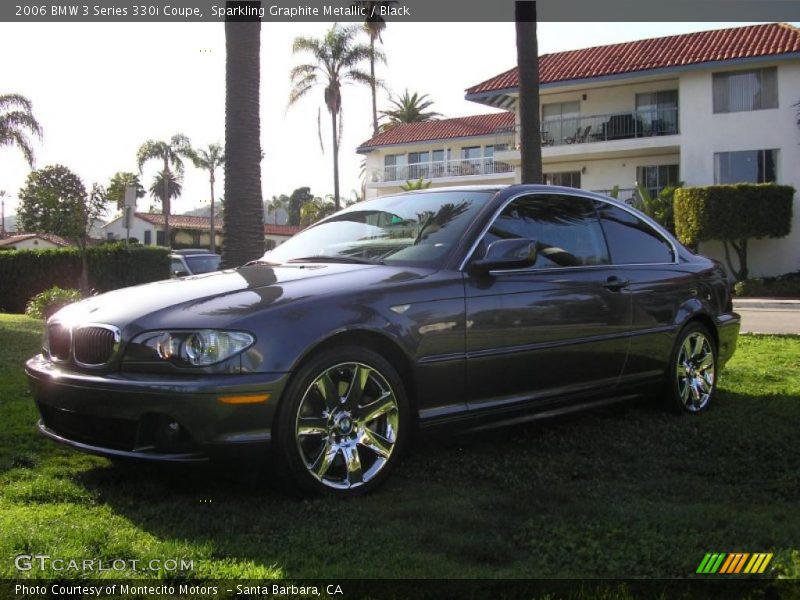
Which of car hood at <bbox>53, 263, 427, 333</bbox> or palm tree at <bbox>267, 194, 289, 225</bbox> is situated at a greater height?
palm tree at <bbox>267, 194, 289, 225</bbox>

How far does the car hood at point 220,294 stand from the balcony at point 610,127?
2658 centimetres

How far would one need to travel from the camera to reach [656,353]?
534 cm

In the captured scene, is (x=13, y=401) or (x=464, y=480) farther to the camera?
(x=13, y=401)

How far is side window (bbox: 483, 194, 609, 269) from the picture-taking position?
4711 millimetres

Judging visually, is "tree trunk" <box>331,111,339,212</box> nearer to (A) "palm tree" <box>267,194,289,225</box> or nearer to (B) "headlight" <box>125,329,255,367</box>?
(B) "headlight" <box>125,329,255,367</box>

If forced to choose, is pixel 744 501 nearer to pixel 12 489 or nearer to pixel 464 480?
pixel 464 480

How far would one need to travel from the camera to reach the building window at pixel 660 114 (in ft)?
93.4

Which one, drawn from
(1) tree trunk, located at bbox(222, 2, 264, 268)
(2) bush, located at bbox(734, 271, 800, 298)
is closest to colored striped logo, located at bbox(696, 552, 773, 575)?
(1) tree trunk, located at bbox(222, 2, 264, 268)

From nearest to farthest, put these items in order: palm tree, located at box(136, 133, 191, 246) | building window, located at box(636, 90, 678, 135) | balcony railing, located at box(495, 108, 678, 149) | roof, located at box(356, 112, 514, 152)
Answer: building window, located at box(636, 90, 678, 135), balcony railing, located at box(495, 108, 678, 149), roof, located at box(356, 112, 514, 152), palm tree, located at box(136, 133, 191, 246)

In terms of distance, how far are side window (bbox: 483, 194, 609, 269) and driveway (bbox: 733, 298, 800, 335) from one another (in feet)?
24.1

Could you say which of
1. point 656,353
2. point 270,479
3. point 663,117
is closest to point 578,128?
point 663,117

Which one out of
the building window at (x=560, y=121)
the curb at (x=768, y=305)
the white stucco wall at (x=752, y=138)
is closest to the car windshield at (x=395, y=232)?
the curb at (x=768, y=305)

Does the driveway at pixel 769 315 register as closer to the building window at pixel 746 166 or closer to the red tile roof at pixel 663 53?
the building window at pixel 746 166

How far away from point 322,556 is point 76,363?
1.58m
